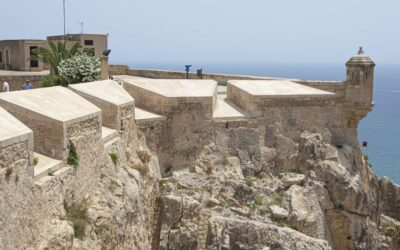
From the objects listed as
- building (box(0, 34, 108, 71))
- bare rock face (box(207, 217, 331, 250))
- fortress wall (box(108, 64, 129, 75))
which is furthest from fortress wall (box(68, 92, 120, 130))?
building (box(0, 34, 108, 71))

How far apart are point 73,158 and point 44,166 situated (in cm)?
90

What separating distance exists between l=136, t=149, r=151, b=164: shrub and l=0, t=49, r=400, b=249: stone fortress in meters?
0.13

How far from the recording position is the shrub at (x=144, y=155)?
46.9 ft

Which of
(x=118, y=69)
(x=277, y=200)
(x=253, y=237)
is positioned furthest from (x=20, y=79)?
(x=253, y=237)

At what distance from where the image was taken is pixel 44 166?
986 cm

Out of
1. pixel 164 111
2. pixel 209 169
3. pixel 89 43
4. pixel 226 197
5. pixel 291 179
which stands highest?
pixel 89 43

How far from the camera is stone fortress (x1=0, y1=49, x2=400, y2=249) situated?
9.00 meters

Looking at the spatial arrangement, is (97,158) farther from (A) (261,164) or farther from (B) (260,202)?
(A) (261,164)

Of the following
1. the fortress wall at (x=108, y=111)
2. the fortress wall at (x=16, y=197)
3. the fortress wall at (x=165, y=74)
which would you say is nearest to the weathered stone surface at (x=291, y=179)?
the fortress wall at (x=108, y=111)

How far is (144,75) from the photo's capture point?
25703mm

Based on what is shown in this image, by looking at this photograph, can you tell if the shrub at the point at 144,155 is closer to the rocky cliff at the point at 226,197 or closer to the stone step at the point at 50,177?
the rocky cliff at the point at 226,197

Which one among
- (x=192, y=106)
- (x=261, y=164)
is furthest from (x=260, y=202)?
(x=192, y=106)

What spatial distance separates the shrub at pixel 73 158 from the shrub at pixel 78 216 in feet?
2.52

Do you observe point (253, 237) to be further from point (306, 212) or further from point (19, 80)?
point (19, 80)
